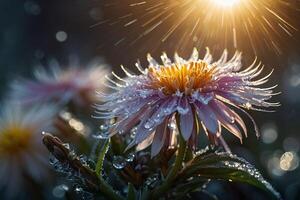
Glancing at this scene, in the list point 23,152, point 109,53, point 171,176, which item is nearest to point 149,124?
point 171,176

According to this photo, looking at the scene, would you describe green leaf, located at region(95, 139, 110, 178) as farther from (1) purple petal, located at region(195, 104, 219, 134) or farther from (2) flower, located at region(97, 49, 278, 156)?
(1) purple petal, located at region(195, 104, 219, 134)

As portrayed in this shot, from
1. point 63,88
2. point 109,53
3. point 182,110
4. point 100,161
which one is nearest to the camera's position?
point 182,110

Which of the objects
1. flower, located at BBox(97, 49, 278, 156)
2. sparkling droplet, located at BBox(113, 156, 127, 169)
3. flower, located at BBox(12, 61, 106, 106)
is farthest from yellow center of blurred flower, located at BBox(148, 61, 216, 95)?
flower, located at BBox(12, 61, 106, 106)

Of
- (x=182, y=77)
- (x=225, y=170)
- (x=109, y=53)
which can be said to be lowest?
(x=225, y=170)

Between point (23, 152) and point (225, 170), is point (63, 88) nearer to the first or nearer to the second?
point (23, 152)

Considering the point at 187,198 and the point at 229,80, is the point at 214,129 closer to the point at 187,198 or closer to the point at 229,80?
the point at 229,80
